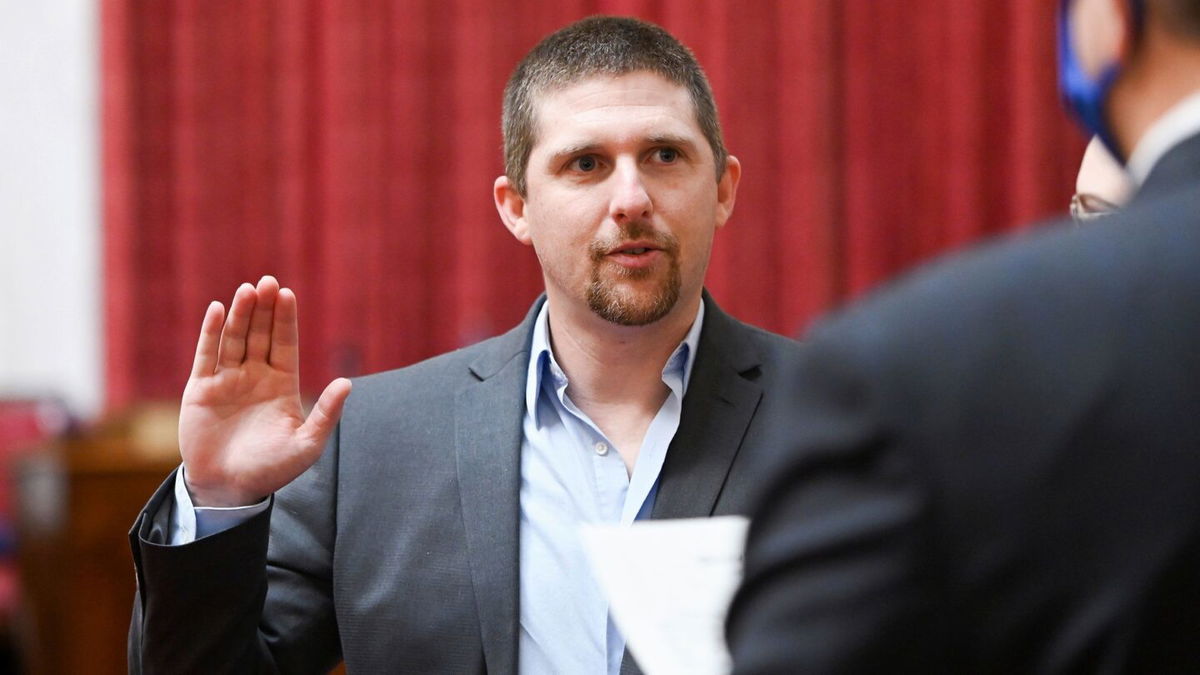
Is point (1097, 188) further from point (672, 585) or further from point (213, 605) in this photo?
point (213, 605)

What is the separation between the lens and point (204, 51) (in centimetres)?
489

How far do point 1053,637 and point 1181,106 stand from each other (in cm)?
32

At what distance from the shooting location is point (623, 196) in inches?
71.1

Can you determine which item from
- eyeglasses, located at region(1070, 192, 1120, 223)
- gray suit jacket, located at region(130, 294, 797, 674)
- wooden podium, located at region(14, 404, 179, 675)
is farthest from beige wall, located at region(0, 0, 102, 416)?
eyeglasses, located at region(1070, 192, 1120, 223)

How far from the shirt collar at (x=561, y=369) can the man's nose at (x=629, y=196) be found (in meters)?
0.19

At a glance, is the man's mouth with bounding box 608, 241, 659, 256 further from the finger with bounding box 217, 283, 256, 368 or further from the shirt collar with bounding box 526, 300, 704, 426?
the finger with bounding box 217, 283, 256, 368

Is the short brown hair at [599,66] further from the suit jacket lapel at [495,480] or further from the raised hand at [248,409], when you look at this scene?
the raised hand at [248,409]

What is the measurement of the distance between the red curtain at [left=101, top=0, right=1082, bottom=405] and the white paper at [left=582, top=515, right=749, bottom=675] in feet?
12.1

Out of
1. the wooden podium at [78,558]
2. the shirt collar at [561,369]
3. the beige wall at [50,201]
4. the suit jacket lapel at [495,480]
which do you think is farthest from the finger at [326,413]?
the beige wall at [50,201]

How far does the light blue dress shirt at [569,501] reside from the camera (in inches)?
65.5

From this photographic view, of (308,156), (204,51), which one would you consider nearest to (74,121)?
(204,51)

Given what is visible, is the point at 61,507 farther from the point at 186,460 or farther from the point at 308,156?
the point at 186,460

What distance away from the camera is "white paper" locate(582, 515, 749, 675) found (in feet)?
3.54

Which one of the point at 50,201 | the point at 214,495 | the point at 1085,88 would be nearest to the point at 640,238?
the point at 214,495
